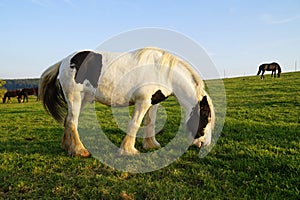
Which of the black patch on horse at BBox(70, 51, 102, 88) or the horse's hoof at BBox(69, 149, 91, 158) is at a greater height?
the black patch on horse at BBox(70, 51, 102, 88)

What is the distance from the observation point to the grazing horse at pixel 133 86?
17.1 ft

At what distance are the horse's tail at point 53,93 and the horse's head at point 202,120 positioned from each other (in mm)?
3072

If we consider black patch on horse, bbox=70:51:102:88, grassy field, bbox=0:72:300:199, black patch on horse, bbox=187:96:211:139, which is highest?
black patch on horse, bbox=70:51:102:88

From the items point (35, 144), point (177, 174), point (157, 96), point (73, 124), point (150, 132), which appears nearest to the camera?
point (177, 174)

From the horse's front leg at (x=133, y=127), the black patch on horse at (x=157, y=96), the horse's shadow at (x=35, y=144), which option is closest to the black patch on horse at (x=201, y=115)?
the black patch on horse at (x=157, y=96)

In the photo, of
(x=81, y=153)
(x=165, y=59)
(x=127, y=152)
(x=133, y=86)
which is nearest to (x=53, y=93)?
(x=81, y=153)

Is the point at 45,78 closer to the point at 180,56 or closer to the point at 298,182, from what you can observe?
the point at 180,56

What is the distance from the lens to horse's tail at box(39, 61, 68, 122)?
19.0 feet

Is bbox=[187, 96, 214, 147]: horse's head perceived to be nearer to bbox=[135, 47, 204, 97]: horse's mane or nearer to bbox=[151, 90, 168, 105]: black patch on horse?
bbox=[135, 47, 204, 97]: horse's mane

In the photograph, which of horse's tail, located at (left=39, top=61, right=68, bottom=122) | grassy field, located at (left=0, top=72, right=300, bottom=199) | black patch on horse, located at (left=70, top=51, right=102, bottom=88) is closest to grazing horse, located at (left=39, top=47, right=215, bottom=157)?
black patch on horse, located at (left=70, top=51, right=102, bottom=88)

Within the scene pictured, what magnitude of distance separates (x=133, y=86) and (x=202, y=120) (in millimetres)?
1643

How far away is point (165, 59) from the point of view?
532 centimetres

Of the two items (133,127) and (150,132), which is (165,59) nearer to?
(133,127)

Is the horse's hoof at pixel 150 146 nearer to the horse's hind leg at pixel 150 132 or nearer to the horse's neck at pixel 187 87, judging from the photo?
the horse's hind leg at pixel 150 132
